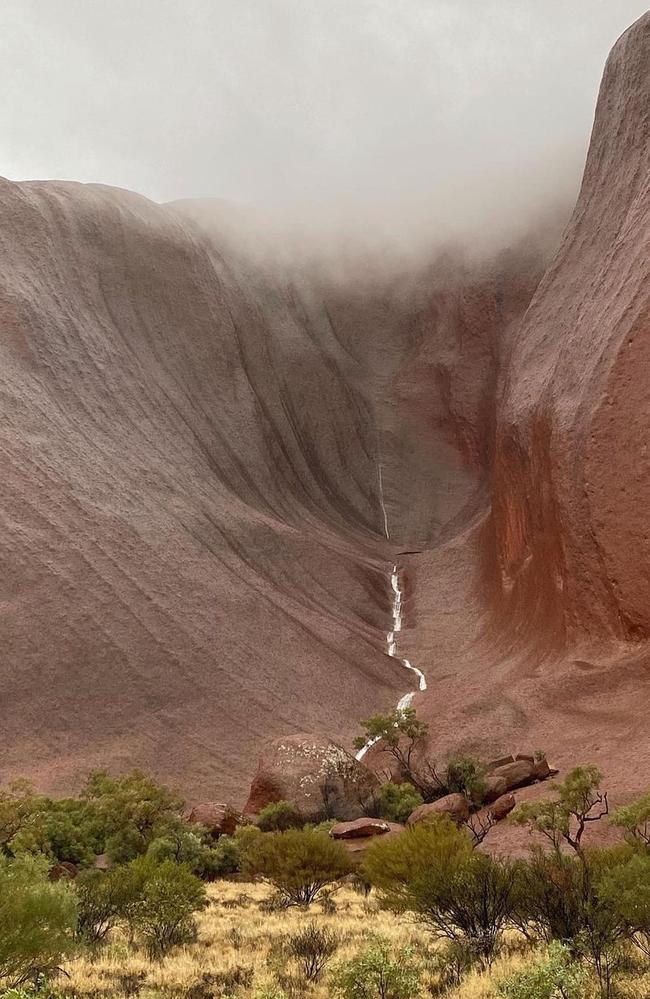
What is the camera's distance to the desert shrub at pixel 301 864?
12.6m

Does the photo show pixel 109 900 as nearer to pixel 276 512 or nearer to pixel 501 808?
pixel 501 808

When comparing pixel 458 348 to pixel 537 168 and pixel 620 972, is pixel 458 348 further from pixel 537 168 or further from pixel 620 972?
pixel 620 972

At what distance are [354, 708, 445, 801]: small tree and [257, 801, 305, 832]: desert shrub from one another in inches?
127

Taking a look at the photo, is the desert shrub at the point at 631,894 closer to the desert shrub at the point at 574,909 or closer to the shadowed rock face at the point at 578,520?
the desert shrub at the point at 574,909

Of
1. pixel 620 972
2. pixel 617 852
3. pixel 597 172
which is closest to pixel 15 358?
pixel 597 172

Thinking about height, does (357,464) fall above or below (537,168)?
below

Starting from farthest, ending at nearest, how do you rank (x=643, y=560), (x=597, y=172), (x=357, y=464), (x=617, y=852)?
(x=357, y=464) < (x=597, y=172) < (x=643, y=560) < (x=617, y=852)

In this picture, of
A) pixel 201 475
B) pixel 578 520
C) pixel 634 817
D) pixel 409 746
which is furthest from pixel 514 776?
pixel 201 475

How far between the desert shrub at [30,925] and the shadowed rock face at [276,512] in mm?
10603

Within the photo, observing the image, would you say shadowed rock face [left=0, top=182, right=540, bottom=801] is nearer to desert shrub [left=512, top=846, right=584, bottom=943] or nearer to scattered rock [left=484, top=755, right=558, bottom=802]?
scattered rock [left=484, top=755, right=558, bottom=802]

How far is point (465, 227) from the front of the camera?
49.2 m

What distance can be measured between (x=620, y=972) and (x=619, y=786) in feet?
27.4

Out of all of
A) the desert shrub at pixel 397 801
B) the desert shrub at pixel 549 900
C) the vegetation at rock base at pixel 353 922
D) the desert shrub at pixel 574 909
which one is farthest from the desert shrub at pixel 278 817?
the desert shrub at pixel 549 900

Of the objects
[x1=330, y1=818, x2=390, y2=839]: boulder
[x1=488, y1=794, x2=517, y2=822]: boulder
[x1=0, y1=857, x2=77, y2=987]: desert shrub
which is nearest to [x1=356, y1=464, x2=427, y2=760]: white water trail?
[x1=330, y1=818, x2=390, y2=839]: boulder
